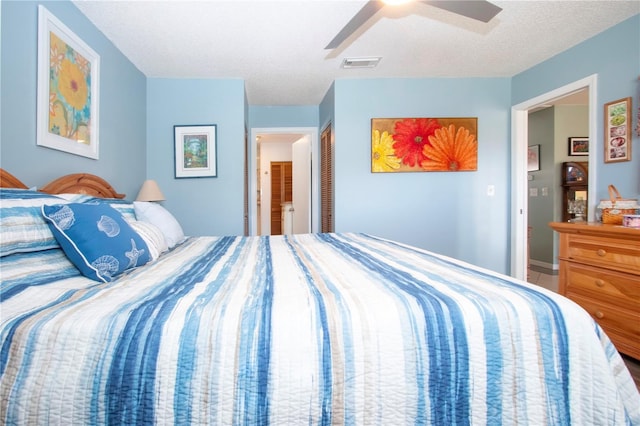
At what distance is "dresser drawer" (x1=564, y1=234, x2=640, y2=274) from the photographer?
5.75ft

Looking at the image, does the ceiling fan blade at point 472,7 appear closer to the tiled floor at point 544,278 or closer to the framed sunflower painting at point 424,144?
the framed sunflower painting at point 424,144

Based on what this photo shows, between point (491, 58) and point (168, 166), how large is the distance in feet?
11.8

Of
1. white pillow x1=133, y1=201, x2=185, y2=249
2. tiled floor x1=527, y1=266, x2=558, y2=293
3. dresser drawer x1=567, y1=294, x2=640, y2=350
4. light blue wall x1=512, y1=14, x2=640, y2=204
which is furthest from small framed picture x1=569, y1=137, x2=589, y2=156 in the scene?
white pillow x1=133, y1=201, x2=185, y2=249

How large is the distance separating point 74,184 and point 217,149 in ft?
5.01

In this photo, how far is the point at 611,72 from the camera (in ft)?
7.57

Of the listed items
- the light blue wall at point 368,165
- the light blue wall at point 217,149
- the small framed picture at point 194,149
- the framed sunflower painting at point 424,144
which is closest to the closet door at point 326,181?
the light blue wall at point 368,165

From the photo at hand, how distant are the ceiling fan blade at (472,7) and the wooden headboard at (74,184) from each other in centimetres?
234

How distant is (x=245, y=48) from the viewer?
2.62 meters

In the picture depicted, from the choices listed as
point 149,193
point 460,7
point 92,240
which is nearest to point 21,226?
point 92,240

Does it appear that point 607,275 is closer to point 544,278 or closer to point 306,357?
point 306,357

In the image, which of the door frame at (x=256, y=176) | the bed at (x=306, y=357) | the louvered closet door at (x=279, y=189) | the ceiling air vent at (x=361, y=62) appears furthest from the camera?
the louvered closet door at (x=279, y=189)

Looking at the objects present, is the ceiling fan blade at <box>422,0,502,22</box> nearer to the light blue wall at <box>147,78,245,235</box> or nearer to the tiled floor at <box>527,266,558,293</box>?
the light blue wall at <box>147,78,245,235</box>

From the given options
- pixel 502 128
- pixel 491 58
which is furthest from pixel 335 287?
pixel 502 128

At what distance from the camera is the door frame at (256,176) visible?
14.0 ft
